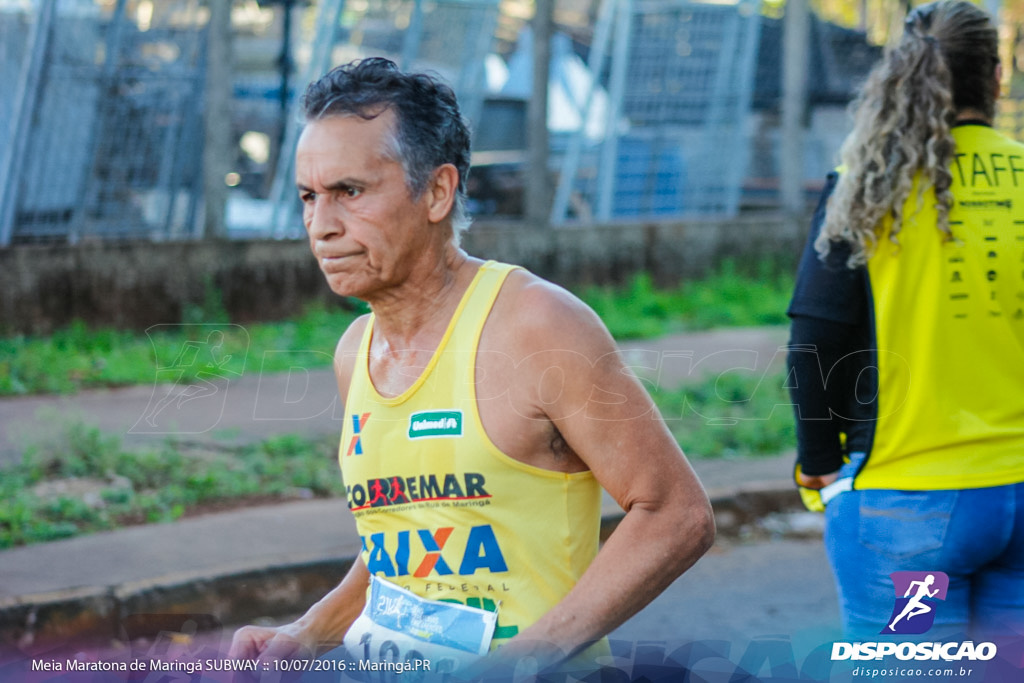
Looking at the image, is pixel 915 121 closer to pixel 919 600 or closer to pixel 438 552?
pixel 919 600

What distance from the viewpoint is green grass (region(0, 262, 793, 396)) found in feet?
24.7

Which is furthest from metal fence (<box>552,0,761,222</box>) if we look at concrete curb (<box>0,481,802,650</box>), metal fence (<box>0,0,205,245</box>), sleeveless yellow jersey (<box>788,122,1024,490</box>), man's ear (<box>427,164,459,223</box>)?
man's ear (<box>427,164,459,223</box>)

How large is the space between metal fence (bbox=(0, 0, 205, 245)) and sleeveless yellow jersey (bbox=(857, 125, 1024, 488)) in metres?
7.49

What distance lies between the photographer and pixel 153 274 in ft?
28.3

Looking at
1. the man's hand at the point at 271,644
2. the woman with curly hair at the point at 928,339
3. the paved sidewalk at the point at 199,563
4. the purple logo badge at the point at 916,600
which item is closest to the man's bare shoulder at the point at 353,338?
the man's hand at the point at 271,644

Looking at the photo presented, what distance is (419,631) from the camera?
74.5 inches

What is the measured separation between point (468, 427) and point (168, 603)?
3039 mm

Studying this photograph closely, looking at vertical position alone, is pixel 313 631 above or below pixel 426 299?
below

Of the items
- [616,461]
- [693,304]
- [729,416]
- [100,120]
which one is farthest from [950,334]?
[693,304]

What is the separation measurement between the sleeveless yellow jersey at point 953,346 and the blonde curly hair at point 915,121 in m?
0.04

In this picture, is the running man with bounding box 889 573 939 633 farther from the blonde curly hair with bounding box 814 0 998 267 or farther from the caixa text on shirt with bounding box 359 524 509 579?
the caixa text on shirt with bounding box 359 524 509 579

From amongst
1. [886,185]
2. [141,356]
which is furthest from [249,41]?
[886,185]

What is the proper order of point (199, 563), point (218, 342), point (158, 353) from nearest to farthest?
point (199, 563), point (158, 353), point (218, 342)

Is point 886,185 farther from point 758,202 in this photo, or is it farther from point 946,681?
point 758,202
